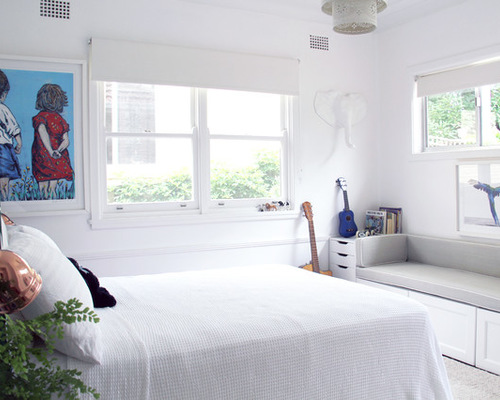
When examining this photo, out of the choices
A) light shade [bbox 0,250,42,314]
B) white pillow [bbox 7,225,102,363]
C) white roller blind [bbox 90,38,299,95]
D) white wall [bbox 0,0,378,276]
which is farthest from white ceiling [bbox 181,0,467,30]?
light shade [bbox 0,250,42,314]

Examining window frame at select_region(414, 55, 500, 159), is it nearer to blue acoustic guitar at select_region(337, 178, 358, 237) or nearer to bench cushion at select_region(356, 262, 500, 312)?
blue acoustic guitar at select_region(337, 178, 358, 237)

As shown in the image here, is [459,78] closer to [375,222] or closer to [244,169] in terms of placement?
[375,222]

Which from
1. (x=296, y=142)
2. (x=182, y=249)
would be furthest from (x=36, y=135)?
(x=296, y=142)

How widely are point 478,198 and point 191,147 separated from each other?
92.0 inches

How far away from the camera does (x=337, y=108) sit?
4.56m

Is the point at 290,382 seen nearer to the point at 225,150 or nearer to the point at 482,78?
the point at 225,150

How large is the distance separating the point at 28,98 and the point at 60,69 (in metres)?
0.31

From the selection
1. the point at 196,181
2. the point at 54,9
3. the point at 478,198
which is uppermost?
the point at 54,9

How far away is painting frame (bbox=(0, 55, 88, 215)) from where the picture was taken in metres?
3.39

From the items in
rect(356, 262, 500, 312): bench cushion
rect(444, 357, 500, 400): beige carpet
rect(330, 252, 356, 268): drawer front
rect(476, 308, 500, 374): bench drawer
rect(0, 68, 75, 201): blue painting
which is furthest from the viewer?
rect(330, 252, 356, 268): drawer front

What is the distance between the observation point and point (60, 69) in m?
3.52

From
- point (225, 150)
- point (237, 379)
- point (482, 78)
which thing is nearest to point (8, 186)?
point (225, 150)

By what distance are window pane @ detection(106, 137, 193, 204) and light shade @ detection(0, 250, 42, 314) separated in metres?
2.88

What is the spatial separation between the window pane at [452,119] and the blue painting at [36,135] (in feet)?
9.95
